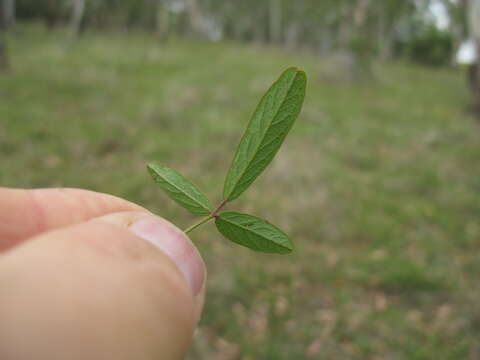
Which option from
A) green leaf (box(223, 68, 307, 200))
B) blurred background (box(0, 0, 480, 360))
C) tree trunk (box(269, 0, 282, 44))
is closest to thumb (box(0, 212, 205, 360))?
green leaf (box(223, 68, 307, 200))

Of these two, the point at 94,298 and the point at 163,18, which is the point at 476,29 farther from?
the point at 163,18

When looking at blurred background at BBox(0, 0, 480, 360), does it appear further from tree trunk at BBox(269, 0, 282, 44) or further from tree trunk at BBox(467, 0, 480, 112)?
tree trunk at BBox(269, 0, 282, 44)

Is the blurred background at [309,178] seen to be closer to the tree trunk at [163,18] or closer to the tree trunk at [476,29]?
the tree trunk at [476,29]

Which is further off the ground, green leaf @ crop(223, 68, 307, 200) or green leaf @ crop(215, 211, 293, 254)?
green leaf @ crop(223, 68, 307, 200)

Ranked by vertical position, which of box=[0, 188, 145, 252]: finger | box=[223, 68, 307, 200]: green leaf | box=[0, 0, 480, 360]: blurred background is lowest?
box=[0, 0, 480, 360]: blurred background

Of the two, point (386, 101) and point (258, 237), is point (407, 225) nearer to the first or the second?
point (258, 237)

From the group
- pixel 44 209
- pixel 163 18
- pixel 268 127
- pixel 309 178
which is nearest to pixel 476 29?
pixel 309 178
